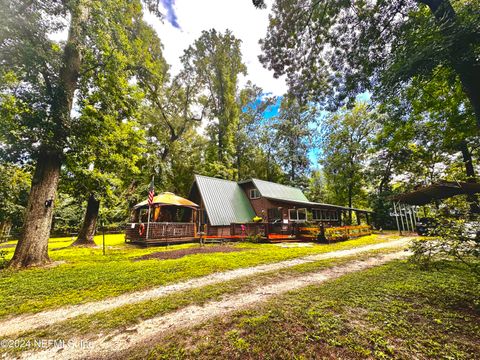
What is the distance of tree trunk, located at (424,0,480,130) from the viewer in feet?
14.8

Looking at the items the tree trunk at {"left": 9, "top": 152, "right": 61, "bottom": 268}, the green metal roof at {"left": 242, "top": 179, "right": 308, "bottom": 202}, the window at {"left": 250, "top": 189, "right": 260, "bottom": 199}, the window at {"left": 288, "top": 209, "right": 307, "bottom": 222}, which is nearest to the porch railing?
the tree trunk at {"left": 9, "top": 152, "right": 61, "bottom": 268}

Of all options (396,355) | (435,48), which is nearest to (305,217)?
(435,48)

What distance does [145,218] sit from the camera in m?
16.6

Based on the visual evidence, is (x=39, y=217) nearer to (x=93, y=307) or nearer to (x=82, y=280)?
A: (x=82, y=280)

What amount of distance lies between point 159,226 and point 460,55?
15.8m

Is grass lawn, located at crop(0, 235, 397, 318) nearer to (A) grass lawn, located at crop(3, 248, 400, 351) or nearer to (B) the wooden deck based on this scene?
(A) grass lawn, located at crop(3, 248, 400, 351)

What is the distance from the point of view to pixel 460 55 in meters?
4.65

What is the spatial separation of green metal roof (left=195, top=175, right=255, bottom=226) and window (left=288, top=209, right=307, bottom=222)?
390 cm

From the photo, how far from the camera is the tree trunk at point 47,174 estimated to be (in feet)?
22.8

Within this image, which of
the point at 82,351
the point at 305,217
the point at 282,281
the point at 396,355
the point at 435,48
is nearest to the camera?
the point at 396,355

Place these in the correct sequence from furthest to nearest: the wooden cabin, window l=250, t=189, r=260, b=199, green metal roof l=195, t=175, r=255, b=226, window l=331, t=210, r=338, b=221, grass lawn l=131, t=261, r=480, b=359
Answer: window l=331, t=210, r=338, b=221, window l=250, t=189, r=260, b=199, green metal roof l=195, t=175, r=255, b=226, the wooden cabin, grass lawn l=131, t=261, r=480, b=359

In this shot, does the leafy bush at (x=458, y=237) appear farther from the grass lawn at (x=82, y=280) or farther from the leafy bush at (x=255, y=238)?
the leafy bush at (x=255, y=238)

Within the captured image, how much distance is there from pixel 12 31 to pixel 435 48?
40.7 ft

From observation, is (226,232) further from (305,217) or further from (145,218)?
(305,217)
